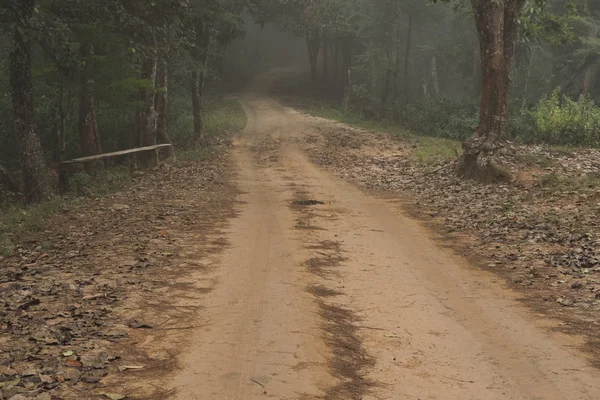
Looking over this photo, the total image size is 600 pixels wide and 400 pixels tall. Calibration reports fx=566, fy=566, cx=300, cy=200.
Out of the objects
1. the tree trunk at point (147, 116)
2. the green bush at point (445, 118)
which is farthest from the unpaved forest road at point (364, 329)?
the green bush at point (445, 118)

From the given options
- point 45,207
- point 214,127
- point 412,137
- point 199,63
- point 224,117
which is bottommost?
point 45,207

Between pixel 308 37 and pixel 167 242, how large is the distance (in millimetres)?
43402

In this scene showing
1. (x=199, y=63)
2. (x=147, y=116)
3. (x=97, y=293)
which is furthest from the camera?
(x=199, y=63)

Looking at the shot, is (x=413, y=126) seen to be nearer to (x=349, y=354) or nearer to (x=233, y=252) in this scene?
(x=233, y=252)

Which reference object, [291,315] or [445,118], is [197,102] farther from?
[291,315]

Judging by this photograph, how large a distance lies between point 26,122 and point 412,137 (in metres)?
19.4

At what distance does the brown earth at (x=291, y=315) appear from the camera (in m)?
5.07

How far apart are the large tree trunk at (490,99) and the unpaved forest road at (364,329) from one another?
5.21 m

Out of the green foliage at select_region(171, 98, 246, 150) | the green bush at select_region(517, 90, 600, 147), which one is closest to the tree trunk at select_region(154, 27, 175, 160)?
the green foliage at select_region(171, 98, 246, 150)

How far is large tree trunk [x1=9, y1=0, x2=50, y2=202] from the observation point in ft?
43.7

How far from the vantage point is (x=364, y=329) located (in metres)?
6.35

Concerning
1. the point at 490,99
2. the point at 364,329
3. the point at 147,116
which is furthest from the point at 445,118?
the point at 364,329

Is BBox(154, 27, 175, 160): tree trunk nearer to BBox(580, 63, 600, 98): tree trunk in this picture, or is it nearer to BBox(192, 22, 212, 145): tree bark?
BBox(192, 22, 212, 145): tree bark

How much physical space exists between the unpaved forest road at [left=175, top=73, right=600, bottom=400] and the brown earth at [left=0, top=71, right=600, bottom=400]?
2 centimetres
